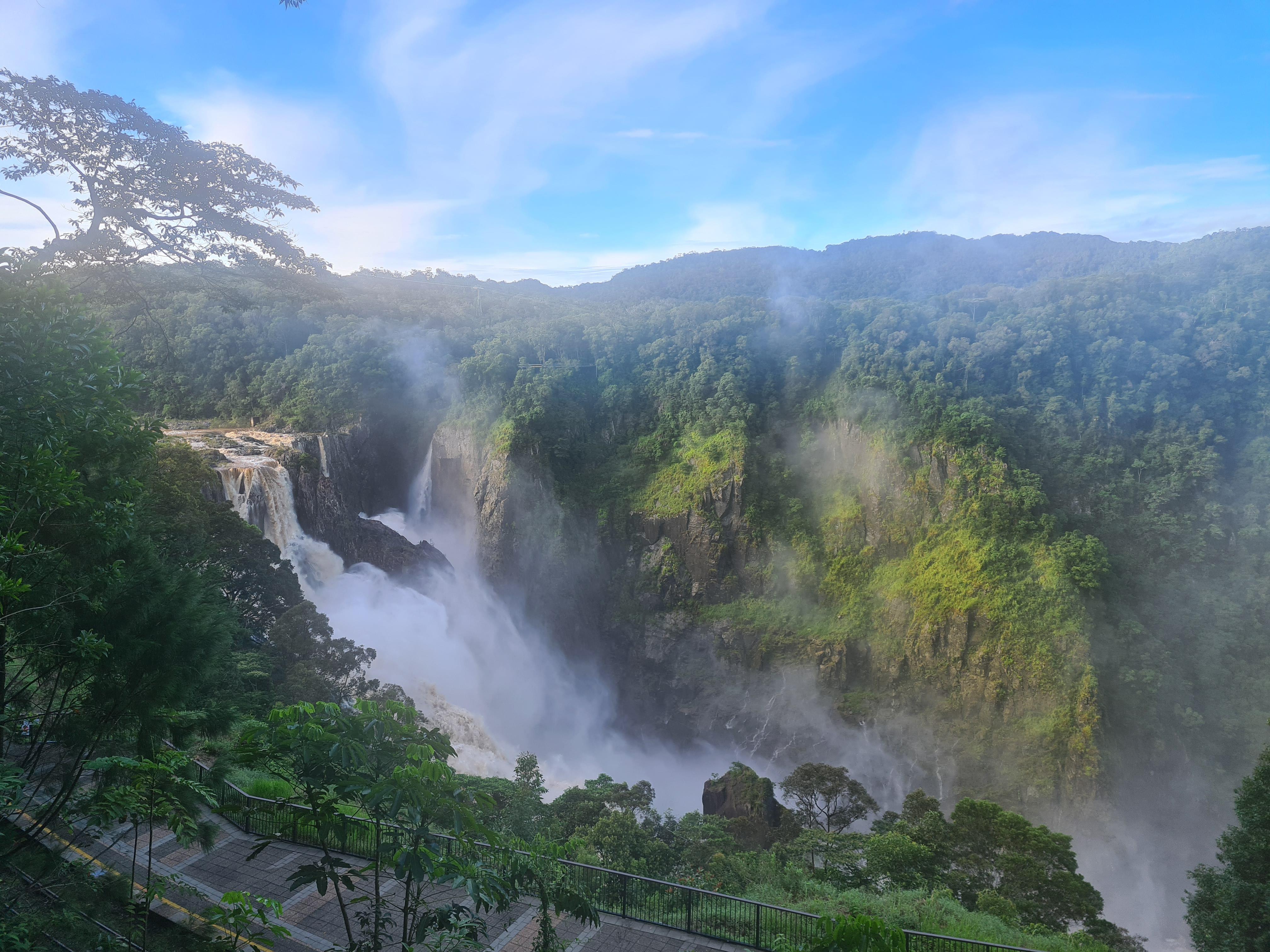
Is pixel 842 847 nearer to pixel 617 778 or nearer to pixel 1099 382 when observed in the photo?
pixel 617 778

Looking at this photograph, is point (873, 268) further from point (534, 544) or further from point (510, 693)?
point (510, 693)

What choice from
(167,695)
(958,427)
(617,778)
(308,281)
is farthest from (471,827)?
(958,427)

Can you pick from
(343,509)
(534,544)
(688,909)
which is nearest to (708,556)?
(534,544)

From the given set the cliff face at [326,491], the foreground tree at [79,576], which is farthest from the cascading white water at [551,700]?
the foreground tree at [79,576]

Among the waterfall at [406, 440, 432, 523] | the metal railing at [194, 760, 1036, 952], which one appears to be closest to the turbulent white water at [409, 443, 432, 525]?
the waterfall at [406, 440, 432, 523]

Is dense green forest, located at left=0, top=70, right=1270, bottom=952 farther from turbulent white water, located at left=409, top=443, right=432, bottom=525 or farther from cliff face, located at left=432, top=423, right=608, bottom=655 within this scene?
turbulent white water, located at left=409, top=443, right=432, bottom=525
